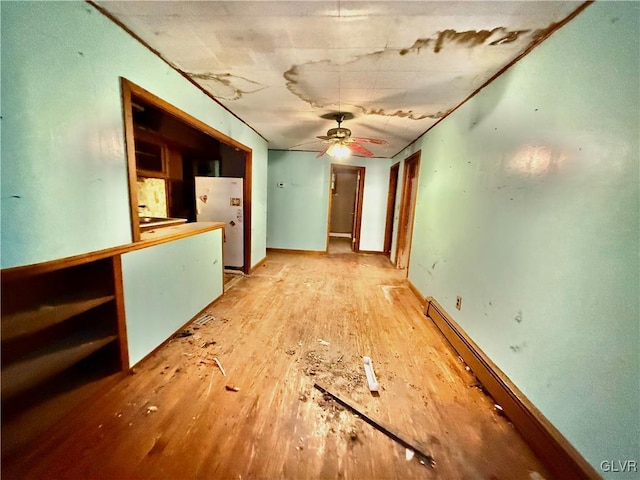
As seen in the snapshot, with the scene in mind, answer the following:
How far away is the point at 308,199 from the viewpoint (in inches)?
209

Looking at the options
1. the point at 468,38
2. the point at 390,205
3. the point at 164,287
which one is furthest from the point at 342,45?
the point at 390,205

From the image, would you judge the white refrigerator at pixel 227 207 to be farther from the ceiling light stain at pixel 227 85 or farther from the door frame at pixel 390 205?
the door frame at pixel 390 205

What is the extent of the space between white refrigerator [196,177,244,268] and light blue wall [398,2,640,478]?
3236mm

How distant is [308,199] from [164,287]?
12.3 feet

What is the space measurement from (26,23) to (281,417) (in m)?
2.28

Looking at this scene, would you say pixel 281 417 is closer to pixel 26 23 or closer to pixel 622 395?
pixel 622 395

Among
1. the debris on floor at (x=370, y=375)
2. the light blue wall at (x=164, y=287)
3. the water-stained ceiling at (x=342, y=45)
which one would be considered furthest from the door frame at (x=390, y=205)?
the light blue wall at (x=164, y=287)

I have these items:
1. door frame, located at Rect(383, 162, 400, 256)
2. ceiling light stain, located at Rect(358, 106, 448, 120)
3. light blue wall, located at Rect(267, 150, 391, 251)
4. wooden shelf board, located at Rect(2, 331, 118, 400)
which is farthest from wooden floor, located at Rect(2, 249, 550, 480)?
door frame, located at Rect(383, 162, 400, 256)

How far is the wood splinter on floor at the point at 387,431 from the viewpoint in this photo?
1.19 meters

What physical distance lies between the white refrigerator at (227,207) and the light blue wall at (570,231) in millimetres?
3236

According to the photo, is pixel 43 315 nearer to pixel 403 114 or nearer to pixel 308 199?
pixel 403 114

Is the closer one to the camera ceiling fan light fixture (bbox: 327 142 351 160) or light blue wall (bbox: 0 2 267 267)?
light blue wall (bbox: 0 2 267 267)

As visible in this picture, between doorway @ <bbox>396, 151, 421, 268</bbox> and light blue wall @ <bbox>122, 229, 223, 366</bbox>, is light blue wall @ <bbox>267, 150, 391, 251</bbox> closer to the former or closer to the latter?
doorway @ <bbox>396, 151, 421, 268</bbox>

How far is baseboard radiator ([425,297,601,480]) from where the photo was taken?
1073 mm
